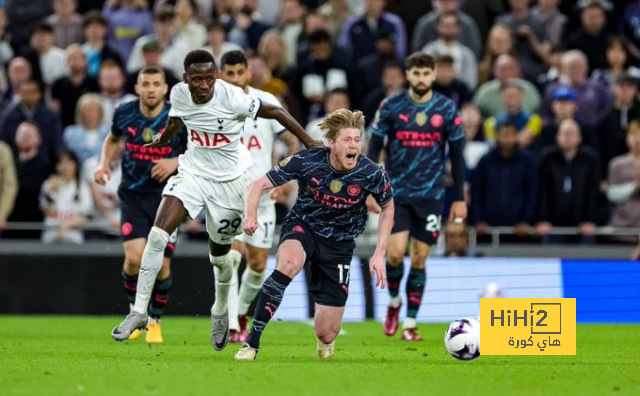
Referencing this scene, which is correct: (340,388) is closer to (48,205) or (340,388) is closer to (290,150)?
(290,150)

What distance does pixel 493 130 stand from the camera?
2039cm

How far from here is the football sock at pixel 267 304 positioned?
36.7 feet

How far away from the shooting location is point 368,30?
2228cm

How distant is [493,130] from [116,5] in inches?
275

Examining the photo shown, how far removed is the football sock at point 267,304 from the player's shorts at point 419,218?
384cm

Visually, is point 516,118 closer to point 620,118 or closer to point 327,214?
point 620,118

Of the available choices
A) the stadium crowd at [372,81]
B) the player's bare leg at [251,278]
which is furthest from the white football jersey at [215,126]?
the stadium crowd at [372,81]

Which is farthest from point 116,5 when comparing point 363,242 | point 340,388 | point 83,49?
point 340,388

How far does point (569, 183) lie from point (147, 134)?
7.55m

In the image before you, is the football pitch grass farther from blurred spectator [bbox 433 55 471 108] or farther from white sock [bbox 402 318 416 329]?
blurred spectator [bbox 433 55 471 108]

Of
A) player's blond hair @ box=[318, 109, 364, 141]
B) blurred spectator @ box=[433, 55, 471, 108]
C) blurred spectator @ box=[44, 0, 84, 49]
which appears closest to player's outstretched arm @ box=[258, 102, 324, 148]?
player's blond hair @ box=[318, 109, 364, 141]

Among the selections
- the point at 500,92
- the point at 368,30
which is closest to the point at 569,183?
the point at 500,92

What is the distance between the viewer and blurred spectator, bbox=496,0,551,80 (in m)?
22.0

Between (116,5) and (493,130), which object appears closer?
(493,130)
